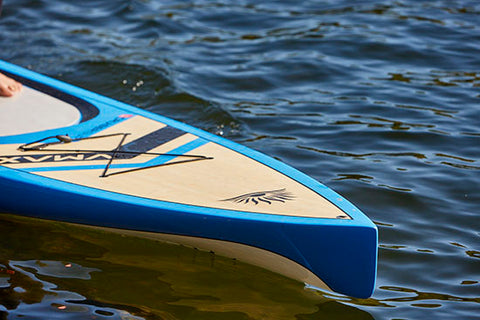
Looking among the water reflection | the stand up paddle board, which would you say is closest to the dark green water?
the water reflection

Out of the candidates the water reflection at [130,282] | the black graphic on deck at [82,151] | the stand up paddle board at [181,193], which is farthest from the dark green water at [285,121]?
the black graphic on deck at [82,151]

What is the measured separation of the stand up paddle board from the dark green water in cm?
23

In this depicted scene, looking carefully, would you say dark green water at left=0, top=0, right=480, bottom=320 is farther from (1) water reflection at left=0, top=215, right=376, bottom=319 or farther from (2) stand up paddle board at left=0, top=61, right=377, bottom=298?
(2) stand up paddle board at left=0, top=61, right=377, bottom=298

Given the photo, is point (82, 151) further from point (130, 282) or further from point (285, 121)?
point (285, 121)

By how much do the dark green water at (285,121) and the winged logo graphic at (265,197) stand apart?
14.3 inches

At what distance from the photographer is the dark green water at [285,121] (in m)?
3.43

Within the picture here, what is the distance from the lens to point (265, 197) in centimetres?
350

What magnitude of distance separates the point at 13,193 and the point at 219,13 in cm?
447

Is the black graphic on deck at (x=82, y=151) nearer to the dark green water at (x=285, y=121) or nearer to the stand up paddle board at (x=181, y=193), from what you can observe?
the stand up paddle board at (x=181, y=193)

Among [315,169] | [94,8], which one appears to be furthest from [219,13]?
[315,169]

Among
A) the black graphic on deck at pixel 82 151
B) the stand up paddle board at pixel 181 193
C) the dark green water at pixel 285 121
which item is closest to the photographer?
the stand up paddle board at pixel 181 193

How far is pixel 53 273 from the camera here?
354 centimetres

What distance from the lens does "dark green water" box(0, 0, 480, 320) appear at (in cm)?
343

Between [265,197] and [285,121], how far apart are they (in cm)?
195
